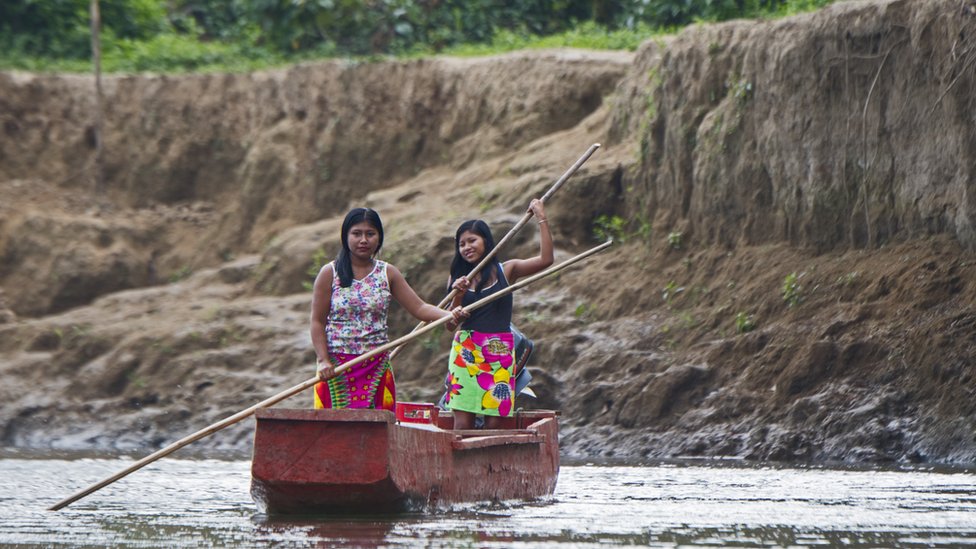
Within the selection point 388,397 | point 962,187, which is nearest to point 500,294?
point 388,397

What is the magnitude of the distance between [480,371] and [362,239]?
1.56 metres

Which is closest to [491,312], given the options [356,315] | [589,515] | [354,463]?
[356,315]

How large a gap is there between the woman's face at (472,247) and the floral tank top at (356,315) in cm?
107

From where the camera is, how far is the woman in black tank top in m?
10.3

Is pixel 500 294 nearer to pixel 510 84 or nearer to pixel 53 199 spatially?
pixel 510 84

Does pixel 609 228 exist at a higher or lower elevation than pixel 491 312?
higher

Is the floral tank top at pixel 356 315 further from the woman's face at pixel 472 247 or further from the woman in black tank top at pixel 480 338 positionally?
the woman's face at pixel 472 247

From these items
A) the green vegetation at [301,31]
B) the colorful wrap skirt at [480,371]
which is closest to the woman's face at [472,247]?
the colorful wrap skirt at [480,371]

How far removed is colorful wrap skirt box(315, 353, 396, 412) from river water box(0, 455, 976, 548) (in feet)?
2.49

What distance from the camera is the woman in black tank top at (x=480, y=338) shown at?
33.7 feet

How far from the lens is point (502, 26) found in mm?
25141

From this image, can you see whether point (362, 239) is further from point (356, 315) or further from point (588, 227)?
point (588, 227)

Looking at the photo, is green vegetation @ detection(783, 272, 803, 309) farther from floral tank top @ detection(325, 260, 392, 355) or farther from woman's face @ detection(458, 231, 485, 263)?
floral tank top @ detection(325, 260, 392, 355)

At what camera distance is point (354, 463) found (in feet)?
27.9
